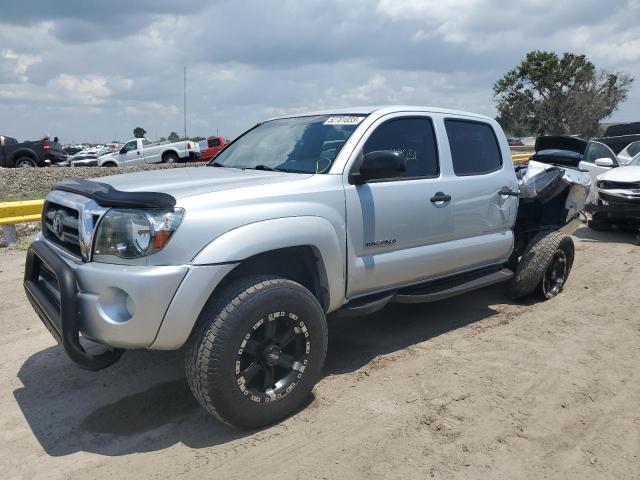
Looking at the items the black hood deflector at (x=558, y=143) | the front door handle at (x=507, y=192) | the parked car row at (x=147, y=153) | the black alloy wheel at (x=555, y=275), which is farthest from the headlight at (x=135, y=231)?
the parked car row at (x=147, y=153)

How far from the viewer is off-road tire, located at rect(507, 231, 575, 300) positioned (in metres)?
5.44

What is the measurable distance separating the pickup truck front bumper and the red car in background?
24.1 m

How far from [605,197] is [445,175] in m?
6.16

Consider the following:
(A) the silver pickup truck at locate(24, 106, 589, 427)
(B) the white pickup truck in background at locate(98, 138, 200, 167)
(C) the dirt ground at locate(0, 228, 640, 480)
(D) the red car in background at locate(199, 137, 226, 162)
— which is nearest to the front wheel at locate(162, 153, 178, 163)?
(B) the white pickup truck in background at locate(98, 138, 200, 167)

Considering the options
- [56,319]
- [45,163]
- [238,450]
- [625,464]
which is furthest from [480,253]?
[45,163]

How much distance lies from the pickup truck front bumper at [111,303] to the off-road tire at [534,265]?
12.2 ft

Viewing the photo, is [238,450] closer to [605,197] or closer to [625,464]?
[625,464]

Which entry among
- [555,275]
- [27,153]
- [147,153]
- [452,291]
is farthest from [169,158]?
[452,291]

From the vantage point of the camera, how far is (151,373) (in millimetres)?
3982

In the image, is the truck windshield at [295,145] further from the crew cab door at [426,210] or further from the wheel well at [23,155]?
the wheel well at [23,155]

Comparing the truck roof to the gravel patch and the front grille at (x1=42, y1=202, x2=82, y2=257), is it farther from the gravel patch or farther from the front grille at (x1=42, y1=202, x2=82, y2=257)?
the gravel patch

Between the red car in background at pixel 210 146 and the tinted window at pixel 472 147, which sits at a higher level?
the tinted window at pixel 472 147

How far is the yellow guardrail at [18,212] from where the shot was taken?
24.6ft

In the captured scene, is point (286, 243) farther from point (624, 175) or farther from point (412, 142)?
point (624, 175)
